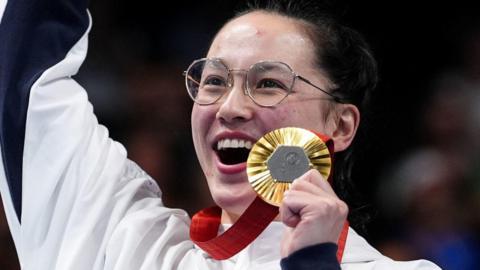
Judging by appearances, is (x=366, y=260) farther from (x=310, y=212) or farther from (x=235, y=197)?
(x=310, y=212)

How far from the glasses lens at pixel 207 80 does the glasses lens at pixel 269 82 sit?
0.24 feet

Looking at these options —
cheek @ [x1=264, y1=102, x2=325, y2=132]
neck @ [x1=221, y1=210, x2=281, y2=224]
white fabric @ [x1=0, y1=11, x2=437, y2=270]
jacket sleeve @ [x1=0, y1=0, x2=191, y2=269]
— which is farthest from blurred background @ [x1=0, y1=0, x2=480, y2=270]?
jacket sleeve @ [x1=0, y1=0, x2=191, y2=269]

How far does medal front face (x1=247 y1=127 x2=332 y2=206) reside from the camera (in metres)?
1.59

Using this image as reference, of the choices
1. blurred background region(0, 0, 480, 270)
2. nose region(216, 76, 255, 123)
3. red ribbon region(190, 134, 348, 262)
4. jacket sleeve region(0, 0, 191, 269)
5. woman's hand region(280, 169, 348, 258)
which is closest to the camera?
woman's hand region(280, 169, 348, 258)

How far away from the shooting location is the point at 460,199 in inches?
113

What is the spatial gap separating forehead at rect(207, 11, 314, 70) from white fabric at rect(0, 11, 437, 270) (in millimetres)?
375

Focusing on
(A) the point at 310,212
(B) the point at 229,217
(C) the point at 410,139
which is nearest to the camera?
(A) the point at 310,212

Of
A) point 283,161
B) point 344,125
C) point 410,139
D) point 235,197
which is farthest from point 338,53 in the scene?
point 410,139

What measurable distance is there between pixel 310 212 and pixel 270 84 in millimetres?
544

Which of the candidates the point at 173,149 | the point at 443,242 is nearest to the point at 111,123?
the point at 173,149

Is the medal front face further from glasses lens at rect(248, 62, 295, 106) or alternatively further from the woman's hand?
glasses lens at rect(248, 62, 295, 106)

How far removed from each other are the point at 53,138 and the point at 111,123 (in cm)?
138

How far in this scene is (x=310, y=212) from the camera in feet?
4.96

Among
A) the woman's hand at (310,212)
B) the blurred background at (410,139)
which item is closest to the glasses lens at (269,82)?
the woman's hand at (310,212)
